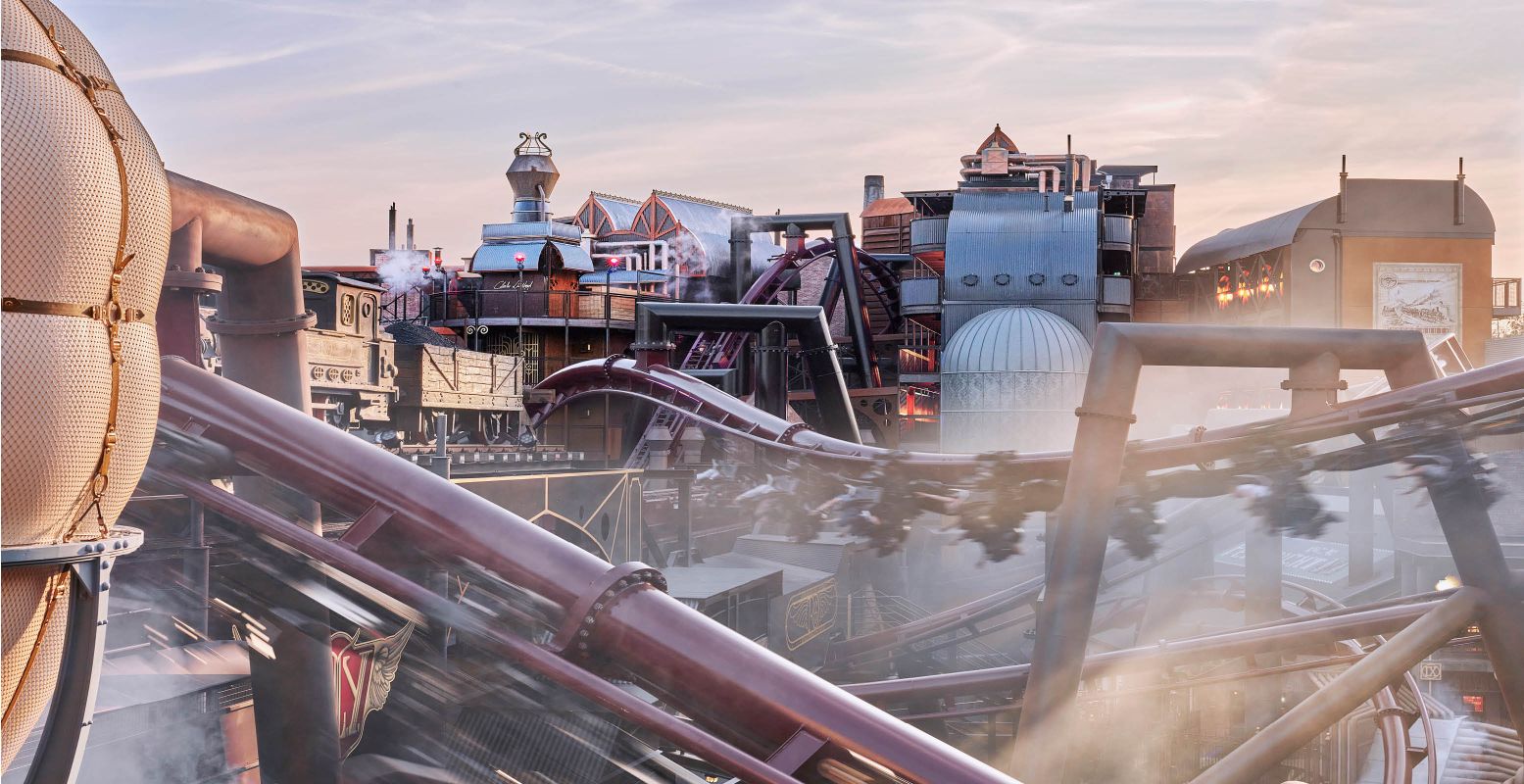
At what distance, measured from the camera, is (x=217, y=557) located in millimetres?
3744

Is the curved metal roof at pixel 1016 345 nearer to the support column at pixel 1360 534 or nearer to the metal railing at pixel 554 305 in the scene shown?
the metal railing at pixel 554 305

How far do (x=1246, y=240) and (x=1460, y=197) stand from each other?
6.26 m

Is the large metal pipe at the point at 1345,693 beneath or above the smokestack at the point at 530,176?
beneath

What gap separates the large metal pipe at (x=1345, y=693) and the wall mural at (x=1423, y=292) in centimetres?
3435

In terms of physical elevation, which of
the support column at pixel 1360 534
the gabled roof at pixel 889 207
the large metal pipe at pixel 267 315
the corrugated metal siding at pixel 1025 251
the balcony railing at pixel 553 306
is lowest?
the support column at pixel 1360 534

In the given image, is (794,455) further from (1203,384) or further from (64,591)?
(1203,384)

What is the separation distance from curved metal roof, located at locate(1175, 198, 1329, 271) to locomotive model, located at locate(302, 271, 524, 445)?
24050 millimetres

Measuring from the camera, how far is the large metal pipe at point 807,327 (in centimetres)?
1230

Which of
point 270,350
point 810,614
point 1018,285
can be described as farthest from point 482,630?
point 1018,285

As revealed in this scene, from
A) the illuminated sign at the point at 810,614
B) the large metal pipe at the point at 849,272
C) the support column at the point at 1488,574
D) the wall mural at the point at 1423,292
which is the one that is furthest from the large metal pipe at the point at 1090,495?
the wall mural at the point at 1423,292

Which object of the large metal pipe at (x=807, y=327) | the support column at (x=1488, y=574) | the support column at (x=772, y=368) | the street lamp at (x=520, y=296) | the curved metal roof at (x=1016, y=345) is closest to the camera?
the support column at (x=1488, y=574)

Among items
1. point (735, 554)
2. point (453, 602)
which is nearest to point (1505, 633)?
point (453, 602)

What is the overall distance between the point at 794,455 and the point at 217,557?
6.74 m

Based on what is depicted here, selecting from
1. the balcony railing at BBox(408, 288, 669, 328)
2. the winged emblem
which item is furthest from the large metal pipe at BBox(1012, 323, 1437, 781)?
the balcony railing at BBox(408, 288, 669, 328)
